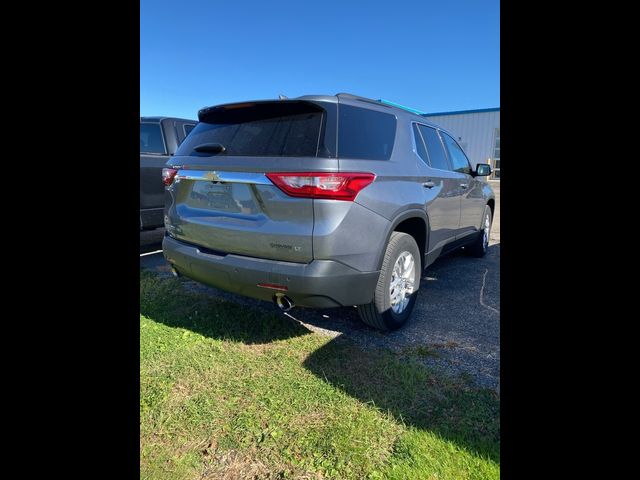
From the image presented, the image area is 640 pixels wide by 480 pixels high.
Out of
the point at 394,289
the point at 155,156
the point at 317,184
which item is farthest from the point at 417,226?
the point at 155,156

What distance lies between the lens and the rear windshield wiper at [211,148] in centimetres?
298

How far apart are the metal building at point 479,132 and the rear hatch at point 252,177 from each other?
82.7 ft

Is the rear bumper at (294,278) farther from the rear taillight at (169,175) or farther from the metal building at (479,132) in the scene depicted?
the metal building at (479,132)

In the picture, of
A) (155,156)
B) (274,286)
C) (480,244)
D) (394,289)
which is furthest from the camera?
(480,244)

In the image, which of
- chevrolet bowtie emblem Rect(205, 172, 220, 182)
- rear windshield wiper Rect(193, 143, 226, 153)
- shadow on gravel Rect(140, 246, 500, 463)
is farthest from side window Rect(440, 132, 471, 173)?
chevrolet bowtie emblem Rect(205, 172, 220, 182)

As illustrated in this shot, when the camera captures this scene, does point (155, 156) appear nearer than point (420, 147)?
No

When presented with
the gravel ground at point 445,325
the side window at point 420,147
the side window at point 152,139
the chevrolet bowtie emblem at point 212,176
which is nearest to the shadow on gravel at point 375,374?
the gravel ground at point 445,325

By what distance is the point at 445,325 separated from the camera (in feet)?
11.8

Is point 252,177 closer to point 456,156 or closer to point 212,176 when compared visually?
point 212,176

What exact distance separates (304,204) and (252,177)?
45 cm
